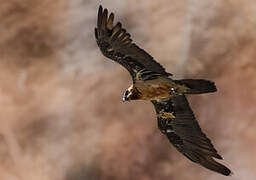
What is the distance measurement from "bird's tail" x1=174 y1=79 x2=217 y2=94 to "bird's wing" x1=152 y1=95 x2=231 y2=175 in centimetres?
102

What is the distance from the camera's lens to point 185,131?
51.4ft

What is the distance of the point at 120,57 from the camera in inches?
582

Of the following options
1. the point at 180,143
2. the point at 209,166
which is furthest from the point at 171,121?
the point at 209,166

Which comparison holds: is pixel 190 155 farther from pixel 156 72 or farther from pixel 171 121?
pixel 156 72

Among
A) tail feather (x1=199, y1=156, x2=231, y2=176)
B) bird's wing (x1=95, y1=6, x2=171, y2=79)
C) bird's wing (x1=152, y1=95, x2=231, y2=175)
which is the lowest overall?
tail feather (x1=199, y1=156, x2=231, y2=176)

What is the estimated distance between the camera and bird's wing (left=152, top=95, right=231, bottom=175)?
14945 millimetres

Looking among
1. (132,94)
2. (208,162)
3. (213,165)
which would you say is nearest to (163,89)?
(132,94)

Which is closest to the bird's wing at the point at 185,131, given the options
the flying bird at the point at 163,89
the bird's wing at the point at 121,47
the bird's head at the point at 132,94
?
the flying bird at the point at 163,89

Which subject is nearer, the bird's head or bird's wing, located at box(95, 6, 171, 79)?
bird's wing, located at box(95, 6, 171, 79)

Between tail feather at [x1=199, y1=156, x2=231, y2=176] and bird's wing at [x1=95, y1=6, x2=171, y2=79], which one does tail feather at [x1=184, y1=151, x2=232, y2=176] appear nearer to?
tail feather at [x1=199, y1=156, x2=231, y2=176]

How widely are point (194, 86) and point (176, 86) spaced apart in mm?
691

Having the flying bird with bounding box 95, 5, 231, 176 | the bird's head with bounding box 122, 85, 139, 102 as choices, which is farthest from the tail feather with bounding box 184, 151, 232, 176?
the bird's head with bounding box 122, 85, 139, 102

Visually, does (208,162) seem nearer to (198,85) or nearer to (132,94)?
(198,85)

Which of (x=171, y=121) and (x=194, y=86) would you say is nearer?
(x=194, y=86)
